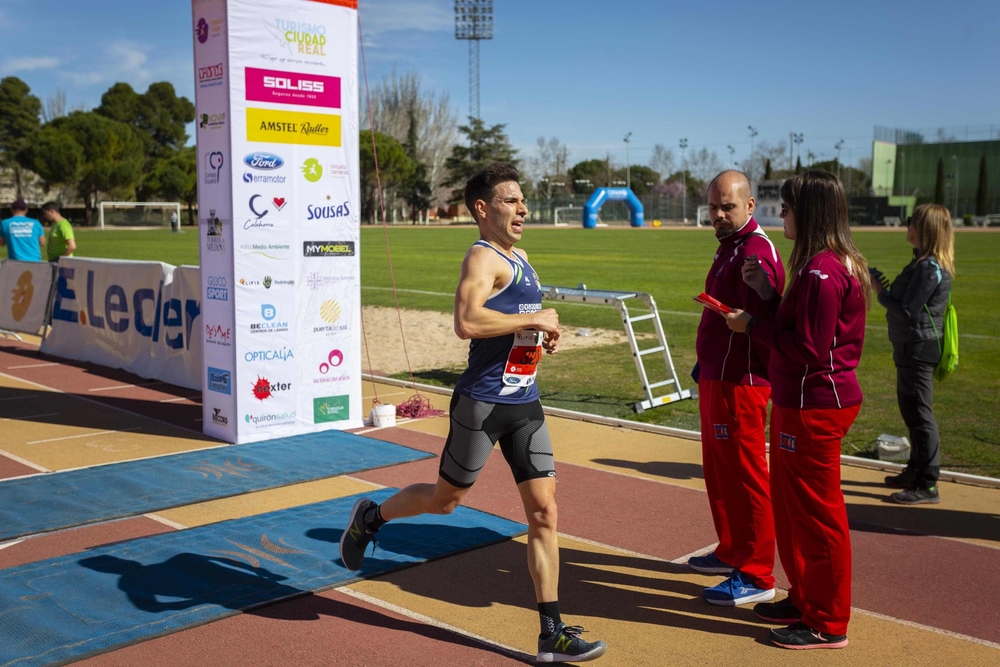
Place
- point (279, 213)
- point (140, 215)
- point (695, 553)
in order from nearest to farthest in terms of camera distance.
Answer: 1. point (695, 553)
2. point (279, 213)
3. point (140, 215)

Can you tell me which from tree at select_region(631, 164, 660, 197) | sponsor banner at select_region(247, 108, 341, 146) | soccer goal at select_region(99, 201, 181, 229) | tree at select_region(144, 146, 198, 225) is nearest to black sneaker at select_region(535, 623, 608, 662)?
sponsor banner at select_region(247, 108, 341, 146)

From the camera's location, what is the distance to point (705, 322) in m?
4.89

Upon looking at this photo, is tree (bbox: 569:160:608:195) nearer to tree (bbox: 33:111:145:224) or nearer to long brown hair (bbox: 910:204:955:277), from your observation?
tree (bbox: 33:111:145:224)

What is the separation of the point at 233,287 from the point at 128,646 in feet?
15.1

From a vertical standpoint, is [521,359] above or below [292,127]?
below

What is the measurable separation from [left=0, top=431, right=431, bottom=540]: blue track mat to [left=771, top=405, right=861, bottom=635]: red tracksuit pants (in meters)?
4.09

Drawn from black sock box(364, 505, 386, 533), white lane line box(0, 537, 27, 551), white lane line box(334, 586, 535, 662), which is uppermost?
black sock box(364, 505, 386, 533)

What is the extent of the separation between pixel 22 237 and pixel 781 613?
15514 mm

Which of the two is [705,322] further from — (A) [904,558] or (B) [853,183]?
(B) [853,183]

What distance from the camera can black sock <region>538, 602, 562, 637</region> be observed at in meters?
4.01

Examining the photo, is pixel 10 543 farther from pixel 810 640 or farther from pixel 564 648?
pixel 810 640

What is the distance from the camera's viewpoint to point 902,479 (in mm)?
6777

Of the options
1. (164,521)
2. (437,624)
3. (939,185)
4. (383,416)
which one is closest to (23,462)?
(164,521)

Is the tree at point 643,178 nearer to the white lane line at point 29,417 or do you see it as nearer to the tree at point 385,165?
the tree at point 385,165
